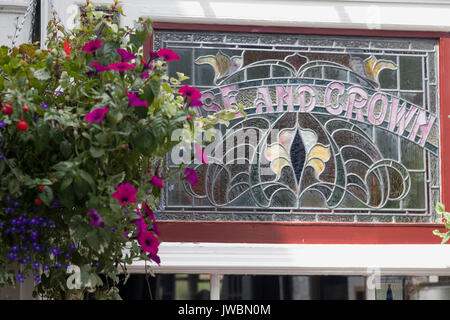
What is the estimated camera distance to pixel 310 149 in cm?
416

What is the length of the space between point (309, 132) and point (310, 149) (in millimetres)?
102

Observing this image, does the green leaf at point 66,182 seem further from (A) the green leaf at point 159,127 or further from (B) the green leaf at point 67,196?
(A) the green leaf at point 159,127

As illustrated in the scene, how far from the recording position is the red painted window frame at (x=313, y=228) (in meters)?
4.06

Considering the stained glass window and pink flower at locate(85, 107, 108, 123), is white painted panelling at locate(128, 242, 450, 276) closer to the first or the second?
the stained glass window

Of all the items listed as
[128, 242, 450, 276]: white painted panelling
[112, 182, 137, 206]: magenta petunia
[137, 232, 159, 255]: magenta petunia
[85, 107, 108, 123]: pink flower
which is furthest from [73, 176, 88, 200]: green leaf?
[128, 242, 450, 276]: white painted panelling

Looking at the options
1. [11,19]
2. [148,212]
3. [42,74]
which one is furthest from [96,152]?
[11,19]

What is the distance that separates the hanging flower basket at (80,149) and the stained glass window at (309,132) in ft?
4.33

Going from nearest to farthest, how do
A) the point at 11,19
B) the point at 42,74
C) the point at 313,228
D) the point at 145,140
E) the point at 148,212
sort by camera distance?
the point at 145,140, the point at 42,74, the point at 148,212, the point at 11,19, the point at 313,228

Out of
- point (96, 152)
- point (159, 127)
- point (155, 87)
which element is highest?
point (155, 87)

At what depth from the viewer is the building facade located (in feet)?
13.3

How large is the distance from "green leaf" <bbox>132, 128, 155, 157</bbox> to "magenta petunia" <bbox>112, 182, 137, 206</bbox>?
0.55ft

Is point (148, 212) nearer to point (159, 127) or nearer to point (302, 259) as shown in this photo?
point (159, 127)
